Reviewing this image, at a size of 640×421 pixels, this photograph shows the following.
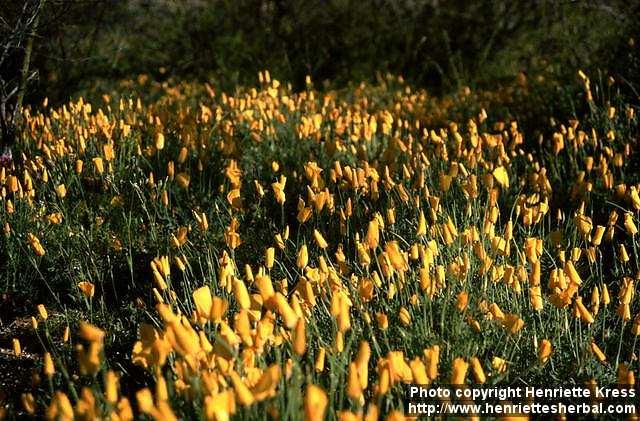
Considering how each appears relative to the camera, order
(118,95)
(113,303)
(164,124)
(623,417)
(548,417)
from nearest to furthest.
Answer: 1. (623,417)
2. (548,417)
3. (113,303)
4. (164,124)
5. (118,95)

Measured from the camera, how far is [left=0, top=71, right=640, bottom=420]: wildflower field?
1.63 metres

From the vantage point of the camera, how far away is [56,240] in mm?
3064

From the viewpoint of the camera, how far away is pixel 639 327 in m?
1.97

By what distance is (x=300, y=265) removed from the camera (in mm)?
2051

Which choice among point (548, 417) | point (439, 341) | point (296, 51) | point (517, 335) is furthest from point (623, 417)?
point (296, 51)

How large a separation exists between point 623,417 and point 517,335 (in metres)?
0.35

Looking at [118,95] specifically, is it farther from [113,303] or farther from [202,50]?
[113,303]

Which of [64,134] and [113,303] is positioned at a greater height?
[64,134]

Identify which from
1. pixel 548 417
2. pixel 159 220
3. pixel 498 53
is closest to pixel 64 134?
pixel 159 220

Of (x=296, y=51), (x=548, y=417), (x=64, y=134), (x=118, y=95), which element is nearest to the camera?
(x=548, y=417)

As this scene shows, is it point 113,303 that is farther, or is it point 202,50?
point 202,50

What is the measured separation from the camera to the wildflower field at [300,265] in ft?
5.36

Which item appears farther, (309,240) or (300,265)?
(309,240)

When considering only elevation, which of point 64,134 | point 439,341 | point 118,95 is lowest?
point 439,341
